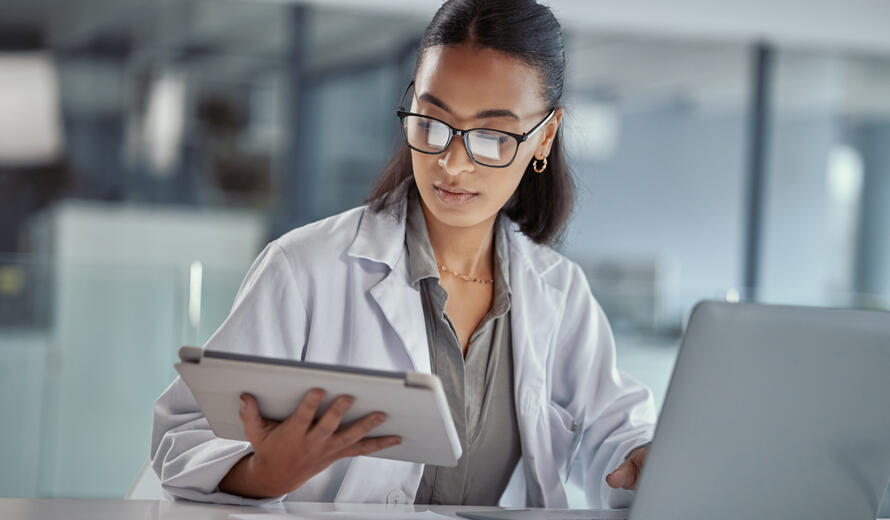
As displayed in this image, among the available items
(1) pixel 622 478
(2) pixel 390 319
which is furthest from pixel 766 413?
(2) pixel 390 319

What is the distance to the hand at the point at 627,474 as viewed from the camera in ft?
5.14

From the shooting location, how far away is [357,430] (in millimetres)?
1211

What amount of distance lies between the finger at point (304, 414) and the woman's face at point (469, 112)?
1.88 feet

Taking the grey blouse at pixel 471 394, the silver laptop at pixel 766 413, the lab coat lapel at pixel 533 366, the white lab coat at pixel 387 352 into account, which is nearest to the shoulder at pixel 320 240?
the white lab coat at pixel 387 352

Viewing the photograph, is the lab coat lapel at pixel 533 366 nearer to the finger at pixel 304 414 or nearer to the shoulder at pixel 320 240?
the shoulder at pixel 320 240

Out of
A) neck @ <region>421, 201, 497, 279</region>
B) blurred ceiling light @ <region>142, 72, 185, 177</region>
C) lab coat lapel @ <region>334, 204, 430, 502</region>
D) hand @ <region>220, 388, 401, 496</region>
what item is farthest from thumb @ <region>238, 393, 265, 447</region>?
blurred ceiling light @ <region>142, 72, 185, 177</region>

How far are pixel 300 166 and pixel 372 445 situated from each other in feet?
13.7

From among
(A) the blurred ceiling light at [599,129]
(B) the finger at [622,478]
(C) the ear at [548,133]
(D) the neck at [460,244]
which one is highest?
(A) the blurred ceiling light at [599,129]

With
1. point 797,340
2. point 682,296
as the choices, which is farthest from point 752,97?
point 797,340

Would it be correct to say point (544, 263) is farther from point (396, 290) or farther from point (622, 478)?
point (622, 478)

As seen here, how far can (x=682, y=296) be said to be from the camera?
4.58 metres

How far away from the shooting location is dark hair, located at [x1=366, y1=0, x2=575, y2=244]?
5.49 feet

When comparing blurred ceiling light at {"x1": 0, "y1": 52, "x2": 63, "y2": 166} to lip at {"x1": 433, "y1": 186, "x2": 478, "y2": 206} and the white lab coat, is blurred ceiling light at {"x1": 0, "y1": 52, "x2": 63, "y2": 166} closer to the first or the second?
the white lab coat

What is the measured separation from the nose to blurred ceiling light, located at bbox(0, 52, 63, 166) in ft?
13.0
